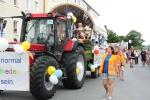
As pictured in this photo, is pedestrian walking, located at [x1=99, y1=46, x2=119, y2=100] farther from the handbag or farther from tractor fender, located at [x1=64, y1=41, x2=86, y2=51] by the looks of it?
tractor fender, located at [x1=64, y1=41, x2=86, y2=51]

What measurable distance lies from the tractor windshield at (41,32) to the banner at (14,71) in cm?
146

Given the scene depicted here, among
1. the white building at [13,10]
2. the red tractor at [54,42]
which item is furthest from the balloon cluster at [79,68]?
the white building at [13,10]

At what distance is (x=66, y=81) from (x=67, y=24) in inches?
78.1

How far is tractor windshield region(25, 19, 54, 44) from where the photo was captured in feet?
29.3

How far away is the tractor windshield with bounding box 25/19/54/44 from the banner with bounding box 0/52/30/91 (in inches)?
57.4

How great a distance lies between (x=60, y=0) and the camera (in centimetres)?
4259

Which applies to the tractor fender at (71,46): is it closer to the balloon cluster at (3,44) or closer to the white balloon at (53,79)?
the white balloon at (53,79)

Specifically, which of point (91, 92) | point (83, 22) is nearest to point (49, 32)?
point (91, 92)

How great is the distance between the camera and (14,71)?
759cm

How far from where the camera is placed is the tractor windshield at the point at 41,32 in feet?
29.3

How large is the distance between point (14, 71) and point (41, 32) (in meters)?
1.90

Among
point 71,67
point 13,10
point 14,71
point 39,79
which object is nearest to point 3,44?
point 14,71

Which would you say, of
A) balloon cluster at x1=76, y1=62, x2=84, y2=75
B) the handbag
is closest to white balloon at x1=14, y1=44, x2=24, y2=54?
the handbag

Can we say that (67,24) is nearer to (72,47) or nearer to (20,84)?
(72,47)
